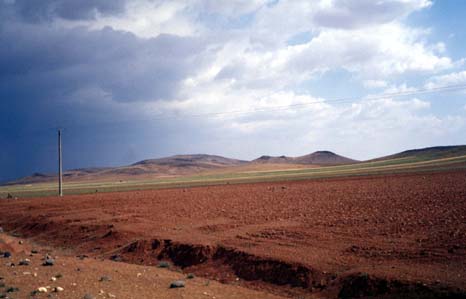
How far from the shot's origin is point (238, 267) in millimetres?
17125

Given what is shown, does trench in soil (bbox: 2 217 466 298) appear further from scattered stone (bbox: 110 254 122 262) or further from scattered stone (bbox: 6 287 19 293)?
scattered stone (bbox: 6 287 19 293)

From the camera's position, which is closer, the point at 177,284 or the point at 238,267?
the point at 177,284

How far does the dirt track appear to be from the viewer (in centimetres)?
1422

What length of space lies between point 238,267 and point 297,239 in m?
4.01

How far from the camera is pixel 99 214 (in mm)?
35594

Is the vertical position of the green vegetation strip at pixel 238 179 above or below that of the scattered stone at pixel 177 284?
above

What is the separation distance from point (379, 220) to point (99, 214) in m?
21.5

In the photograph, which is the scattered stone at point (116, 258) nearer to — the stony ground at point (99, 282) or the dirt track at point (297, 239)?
the dirt track at point (297, 239)

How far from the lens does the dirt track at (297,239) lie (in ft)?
46.6

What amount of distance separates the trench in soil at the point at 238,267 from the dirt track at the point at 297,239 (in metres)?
0.04

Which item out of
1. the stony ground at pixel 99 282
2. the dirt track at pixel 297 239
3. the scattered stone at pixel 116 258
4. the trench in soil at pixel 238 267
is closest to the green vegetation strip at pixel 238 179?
the dirt track at pixel 297 239

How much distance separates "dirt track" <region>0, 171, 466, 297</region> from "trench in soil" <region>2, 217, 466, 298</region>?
4 centimetres

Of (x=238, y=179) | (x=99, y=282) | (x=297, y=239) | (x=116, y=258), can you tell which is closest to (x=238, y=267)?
(x=297, y=239)

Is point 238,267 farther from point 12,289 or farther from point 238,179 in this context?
point 238,179
